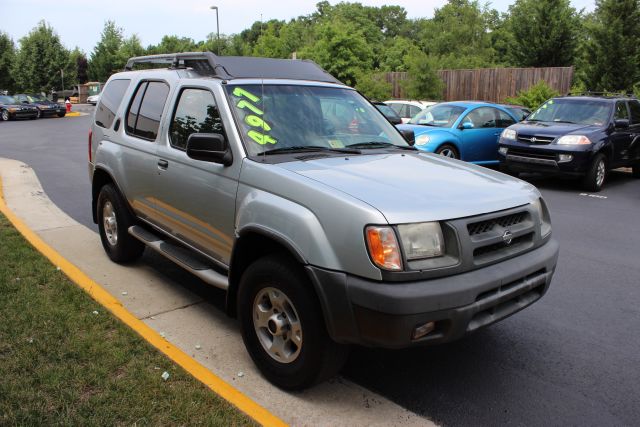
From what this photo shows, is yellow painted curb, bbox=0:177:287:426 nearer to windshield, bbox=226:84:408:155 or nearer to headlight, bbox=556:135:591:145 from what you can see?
windshield, bbox=226:84:408:155

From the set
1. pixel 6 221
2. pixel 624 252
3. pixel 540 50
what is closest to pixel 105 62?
pixel 540 50

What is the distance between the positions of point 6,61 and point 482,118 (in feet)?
156

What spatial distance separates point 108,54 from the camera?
187 feet

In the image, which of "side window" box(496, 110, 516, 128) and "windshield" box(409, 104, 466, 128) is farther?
"side window" box(496, 110, 516, 128)

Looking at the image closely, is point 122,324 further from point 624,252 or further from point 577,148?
point 577,148

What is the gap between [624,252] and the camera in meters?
6.44

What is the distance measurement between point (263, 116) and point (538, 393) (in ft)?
→ 8.42

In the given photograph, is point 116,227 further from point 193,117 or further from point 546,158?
point 546,158

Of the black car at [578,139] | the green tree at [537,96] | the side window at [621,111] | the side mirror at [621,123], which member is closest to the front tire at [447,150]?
the black car at [578,139]

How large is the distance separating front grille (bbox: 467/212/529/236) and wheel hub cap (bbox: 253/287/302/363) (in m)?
1.10

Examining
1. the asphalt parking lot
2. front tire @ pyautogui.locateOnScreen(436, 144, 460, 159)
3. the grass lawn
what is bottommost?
the asphalt parking lot

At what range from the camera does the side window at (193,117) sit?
13.2ft

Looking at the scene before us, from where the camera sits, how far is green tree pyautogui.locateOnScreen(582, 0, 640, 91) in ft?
64.2

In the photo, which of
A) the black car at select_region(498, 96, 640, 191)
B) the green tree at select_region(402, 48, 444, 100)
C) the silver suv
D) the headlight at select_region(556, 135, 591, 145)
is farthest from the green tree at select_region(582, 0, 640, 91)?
the silver suv
